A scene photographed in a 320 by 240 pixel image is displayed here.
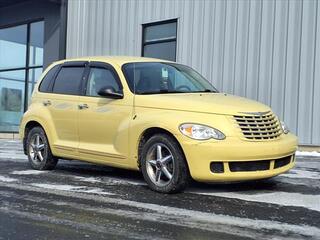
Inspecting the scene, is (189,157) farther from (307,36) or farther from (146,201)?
(307,36)

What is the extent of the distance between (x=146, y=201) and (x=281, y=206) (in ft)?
4.84

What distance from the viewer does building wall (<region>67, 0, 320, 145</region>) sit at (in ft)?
39.7

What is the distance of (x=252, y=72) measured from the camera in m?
13.1

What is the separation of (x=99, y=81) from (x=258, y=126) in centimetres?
254

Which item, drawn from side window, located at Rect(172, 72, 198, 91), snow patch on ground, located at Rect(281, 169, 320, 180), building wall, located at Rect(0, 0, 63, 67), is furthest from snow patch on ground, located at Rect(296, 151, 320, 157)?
building wall, located at Rect(0, 0, 63, 67)

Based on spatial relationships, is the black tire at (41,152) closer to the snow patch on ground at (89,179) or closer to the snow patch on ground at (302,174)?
the snow patch on ground at (89,179)

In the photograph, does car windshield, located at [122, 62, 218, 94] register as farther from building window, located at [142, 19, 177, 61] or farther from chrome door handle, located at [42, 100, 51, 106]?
building window, located at [142, 19, 177, 61]

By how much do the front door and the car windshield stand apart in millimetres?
216

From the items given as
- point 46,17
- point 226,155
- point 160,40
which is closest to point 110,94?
point 226,155

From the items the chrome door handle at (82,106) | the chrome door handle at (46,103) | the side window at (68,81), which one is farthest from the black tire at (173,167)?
the chrome door handle at (46,103)

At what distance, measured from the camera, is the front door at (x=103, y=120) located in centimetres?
730

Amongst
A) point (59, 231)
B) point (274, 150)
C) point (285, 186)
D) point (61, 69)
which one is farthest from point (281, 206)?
point (61, 69)

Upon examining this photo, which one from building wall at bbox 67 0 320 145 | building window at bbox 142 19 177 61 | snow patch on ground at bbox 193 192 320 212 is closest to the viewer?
snow patch on ground at bbox 193 192 320 212

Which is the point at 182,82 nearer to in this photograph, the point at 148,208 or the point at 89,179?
the point at 89,179
